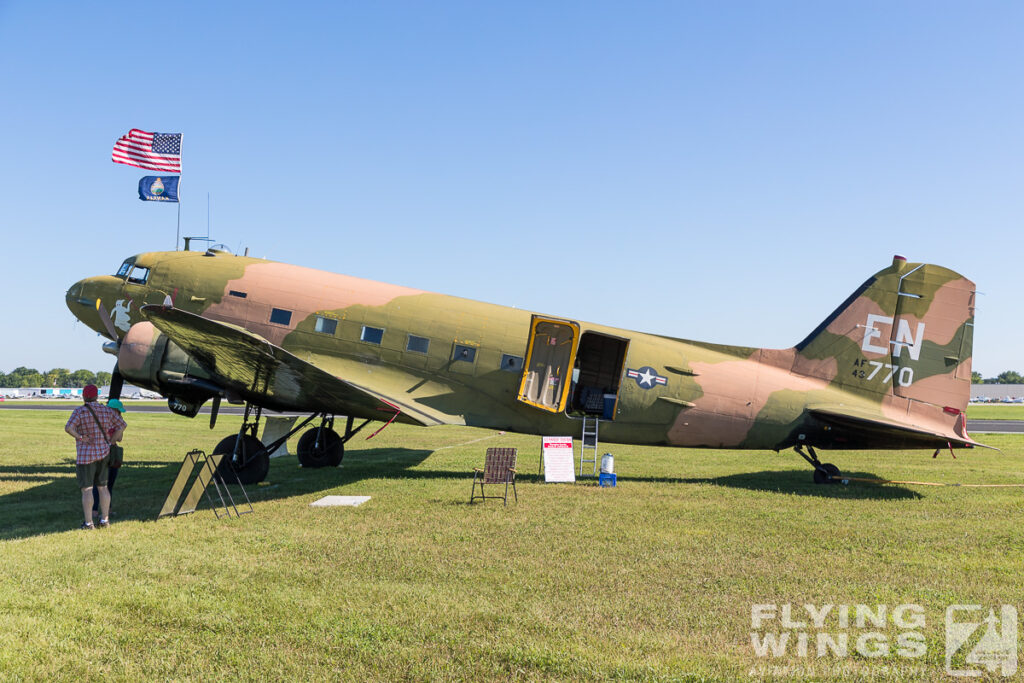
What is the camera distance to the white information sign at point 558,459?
1452 centimetres

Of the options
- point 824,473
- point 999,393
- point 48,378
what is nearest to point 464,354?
point 824,473

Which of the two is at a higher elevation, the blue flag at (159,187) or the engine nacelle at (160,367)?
the blue flag at (159,187)

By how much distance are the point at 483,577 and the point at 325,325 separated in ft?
30.0

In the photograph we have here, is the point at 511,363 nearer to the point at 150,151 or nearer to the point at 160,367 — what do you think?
the point at 160,367

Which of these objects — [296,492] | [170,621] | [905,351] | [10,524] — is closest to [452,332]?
[296,492]

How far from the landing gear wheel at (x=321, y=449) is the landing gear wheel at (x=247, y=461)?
3.11 m

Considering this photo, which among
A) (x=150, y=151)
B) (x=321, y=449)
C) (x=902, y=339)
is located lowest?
(x=321, y=449)

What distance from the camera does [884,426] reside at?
13.8 metres

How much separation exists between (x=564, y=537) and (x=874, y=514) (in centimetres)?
590

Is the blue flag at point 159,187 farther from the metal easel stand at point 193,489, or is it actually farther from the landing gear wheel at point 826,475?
the landing gear wheel at point 826,475

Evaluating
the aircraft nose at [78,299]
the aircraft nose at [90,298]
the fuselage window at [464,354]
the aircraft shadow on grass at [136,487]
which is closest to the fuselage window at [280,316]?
the aircraft shadow on grass at [136,487]

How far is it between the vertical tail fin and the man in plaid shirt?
1443 centimetres

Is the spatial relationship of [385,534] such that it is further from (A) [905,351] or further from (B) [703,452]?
(B) [703,452]

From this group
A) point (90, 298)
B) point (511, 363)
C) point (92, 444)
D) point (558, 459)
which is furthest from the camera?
point (90, 298)
